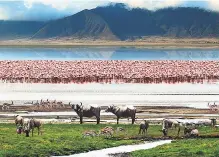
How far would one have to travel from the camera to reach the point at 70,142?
30438 millimetres

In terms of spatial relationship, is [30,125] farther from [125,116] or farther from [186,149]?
[186,149]

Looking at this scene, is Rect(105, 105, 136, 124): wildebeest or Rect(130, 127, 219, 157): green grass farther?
Rect(105, 105, 136, 124): wildebeest

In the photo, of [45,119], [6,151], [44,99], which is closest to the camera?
[6,151]

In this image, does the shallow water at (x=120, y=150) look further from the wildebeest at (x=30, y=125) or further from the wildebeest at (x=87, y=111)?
the wildebeest at (x=87, y=111)

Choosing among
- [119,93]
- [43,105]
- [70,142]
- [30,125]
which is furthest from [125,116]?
[119,93]

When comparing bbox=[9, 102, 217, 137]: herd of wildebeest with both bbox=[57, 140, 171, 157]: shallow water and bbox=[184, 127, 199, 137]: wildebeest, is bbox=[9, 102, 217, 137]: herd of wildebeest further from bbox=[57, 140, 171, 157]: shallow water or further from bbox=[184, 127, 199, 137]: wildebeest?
bbox=[57, 140, 171, 157]: shallow water

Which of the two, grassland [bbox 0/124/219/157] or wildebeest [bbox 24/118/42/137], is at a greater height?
wildebeest [bbox 24/118/42/137]

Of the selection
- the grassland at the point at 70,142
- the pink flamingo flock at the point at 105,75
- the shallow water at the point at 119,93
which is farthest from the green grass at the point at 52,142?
the pink flamingo flock at the point at 105,75

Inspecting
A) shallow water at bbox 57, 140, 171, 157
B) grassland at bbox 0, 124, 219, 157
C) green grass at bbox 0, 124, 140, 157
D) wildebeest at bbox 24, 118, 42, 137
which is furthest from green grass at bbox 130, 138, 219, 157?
wildebeest at bbox 24, 118, 42, 137

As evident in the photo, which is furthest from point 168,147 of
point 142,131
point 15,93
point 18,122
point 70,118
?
point 15,93

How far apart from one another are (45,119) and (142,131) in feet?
29.8

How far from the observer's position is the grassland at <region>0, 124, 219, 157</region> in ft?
92.1

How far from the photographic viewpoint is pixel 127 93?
2216 inches

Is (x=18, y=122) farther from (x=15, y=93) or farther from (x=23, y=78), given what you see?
(x=23, y=78)
